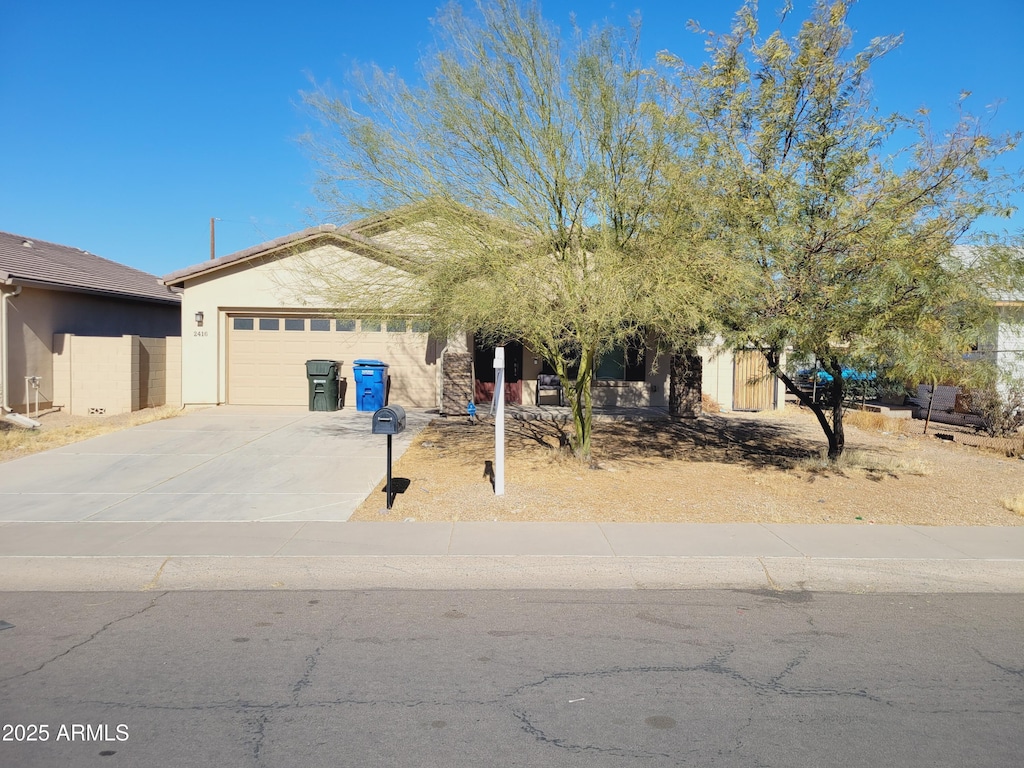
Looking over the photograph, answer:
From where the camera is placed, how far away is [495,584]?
6555 mm

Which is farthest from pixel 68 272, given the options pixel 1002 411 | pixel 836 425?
pixel 1002 411

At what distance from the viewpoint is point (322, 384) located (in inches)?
682

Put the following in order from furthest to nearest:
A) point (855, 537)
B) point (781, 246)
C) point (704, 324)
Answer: point (704, 324) < point (781, 246) < point (855, 537)

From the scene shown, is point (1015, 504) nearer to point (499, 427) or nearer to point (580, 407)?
point (580, 407)

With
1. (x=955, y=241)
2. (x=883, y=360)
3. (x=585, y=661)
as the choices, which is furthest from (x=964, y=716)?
(x=955, y=241)

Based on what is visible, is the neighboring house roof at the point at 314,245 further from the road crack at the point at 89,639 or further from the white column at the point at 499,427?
the road crack at the point at 89,639

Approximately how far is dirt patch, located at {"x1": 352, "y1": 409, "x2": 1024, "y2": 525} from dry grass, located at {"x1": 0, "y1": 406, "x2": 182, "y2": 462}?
6.14m

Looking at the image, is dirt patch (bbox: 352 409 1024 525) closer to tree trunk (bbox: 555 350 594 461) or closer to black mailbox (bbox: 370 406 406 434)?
tree trunk (bbox: 555 350 594 461)

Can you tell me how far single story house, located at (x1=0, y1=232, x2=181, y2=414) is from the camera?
1587 cm

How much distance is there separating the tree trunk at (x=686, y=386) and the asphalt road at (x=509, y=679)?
1072 centimetres

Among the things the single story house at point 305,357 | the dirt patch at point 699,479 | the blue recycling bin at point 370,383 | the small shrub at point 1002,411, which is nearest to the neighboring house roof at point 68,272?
the single story house at point 305,357

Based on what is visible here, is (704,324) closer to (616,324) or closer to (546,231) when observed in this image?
(616,324)

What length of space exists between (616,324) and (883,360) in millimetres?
3313

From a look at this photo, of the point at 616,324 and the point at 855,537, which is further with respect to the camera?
the point at 616,324
